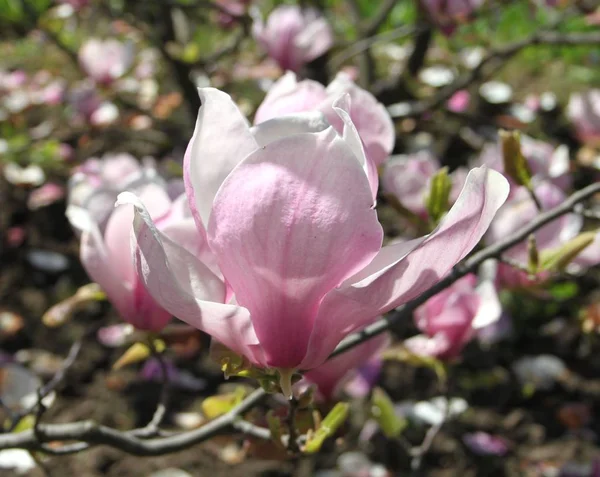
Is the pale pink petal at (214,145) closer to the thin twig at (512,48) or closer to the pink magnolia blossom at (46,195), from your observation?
the thin twig at (512,48)

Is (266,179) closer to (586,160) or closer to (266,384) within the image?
(266,384)

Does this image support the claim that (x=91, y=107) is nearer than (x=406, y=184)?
No

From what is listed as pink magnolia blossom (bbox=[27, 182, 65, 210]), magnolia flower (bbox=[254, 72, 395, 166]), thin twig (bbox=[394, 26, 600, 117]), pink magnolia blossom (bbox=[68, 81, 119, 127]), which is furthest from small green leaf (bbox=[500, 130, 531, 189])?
pink magnolia blossom (bbox=[27, 182, 65, 210])

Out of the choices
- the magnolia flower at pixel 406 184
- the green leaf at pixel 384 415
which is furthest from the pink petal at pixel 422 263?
the magnolia flower at pixel 406 184

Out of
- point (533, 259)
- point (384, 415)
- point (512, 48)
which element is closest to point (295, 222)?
point (533, 259)

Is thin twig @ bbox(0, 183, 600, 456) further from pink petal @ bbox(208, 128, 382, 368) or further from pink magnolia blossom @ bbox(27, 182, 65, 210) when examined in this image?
pink magnolia blossom @ bbox(27, 182, 65, 210)

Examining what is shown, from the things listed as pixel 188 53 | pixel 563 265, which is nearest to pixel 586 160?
pixel 188 53

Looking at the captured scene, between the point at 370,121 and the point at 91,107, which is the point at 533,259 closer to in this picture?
the point at 370,121
